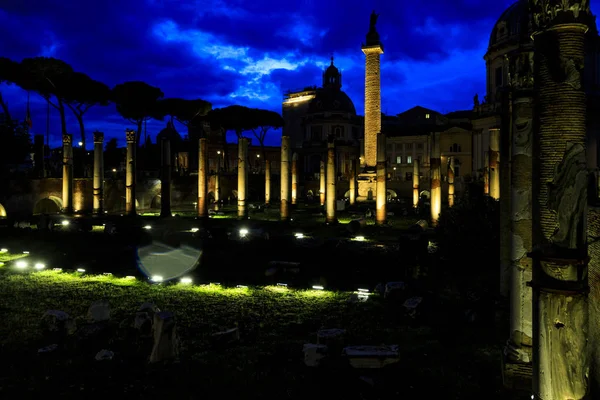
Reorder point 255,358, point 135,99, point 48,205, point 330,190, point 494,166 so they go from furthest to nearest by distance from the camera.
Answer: point 135,99 < point 48,205 < point 330,190 < point 494,166 < point 255,358

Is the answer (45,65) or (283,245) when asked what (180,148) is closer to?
(45,65)

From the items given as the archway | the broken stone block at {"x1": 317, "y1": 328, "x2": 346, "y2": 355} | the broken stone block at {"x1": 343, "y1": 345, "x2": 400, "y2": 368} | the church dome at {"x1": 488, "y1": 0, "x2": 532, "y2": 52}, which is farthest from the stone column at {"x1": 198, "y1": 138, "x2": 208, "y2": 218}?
the church dome at {"x1": 488, "y1": 0, "x2": 532, "y2": 52}

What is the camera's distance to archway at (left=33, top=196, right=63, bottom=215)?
27291 mm

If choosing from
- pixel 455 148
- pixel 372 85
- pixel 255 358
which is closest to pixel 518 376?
pixel 255 358

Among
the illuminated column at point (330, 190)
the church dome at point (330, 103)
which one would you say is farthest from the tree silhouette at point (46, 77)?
the church dome at point (330, 103)

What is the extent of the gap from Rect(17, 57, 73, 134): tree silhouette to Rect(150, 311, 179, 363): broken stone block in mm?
32955

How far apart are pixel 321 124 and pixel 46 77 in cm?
3760

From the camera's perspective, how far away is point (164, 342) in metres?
6.16

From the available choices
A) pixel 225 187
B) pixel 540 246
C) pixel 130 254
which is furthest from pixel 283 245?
pixel 225 187

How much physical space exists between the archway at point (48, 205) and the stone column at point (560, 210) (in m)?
28.1

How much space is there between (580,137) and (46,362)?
6.88 m

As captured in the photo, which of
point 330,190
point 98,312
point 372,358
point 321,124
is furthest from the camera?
point 321,124

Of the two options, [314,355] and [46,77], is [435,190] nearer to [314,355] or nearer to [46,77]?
[314,355]

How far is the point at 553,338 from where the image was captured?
395 cm
